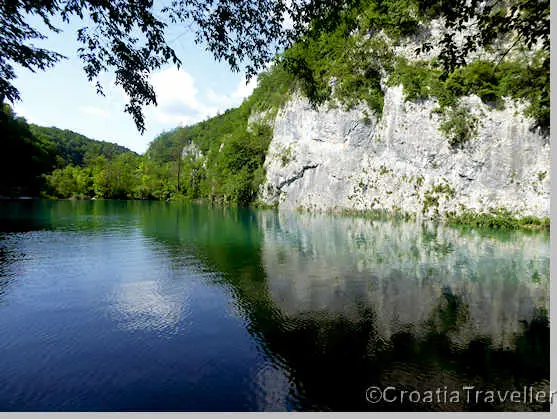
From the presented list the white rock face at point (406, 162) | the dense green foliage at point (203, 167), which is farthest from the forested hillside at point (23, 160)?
the white rock face at point (406, 162)

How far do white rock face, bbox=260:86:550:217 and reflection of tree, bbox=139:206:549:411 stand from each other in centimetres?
2825

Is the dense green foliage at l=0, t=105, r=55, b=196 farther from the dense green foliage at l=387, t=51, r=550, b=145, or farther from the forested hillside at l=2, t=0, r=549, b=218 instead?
the dense green foliage at l=387, t=51, r=550, b=145

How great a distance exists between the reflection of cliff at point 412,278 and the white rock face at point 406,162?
1151 centimetres

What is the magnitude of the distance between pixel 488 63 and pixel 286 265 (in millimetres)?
32327

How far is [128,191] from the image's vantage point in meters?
99.1

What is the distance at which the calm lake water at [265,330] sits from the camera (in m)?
5.82

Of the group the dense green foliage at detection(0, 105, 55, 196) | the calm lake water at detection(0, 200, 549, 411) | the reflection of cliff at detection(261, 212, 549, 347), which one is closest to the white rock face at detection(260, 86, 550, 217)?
the reflection of cliff at detection(261, 212, 549, 347)

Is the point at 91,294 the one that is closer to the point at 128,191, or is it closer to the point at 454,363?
the point at 454,363

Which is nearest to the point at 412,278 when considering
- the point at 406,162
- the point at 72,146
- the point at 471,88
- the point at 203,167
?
the point at 471,88

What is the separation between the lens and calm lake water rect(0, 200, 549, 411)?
5.82m

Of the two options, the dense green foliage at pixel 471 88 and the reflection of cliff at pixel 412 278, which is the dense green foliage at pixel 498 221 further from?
the dense green foliage at pixel 471 88

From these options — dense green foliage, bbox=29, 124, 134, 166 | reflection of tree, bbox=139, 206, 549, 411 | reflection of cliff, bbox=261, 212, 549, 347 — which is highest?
dense green foliage, bbox=29, 124, 134, 166

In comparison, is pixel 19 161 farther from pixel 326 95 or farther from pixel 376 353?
pixel 376 353

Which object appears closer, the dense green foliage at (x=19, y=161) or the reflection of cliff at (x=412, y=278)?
the reflection of cliff at (x=412, y=278)
